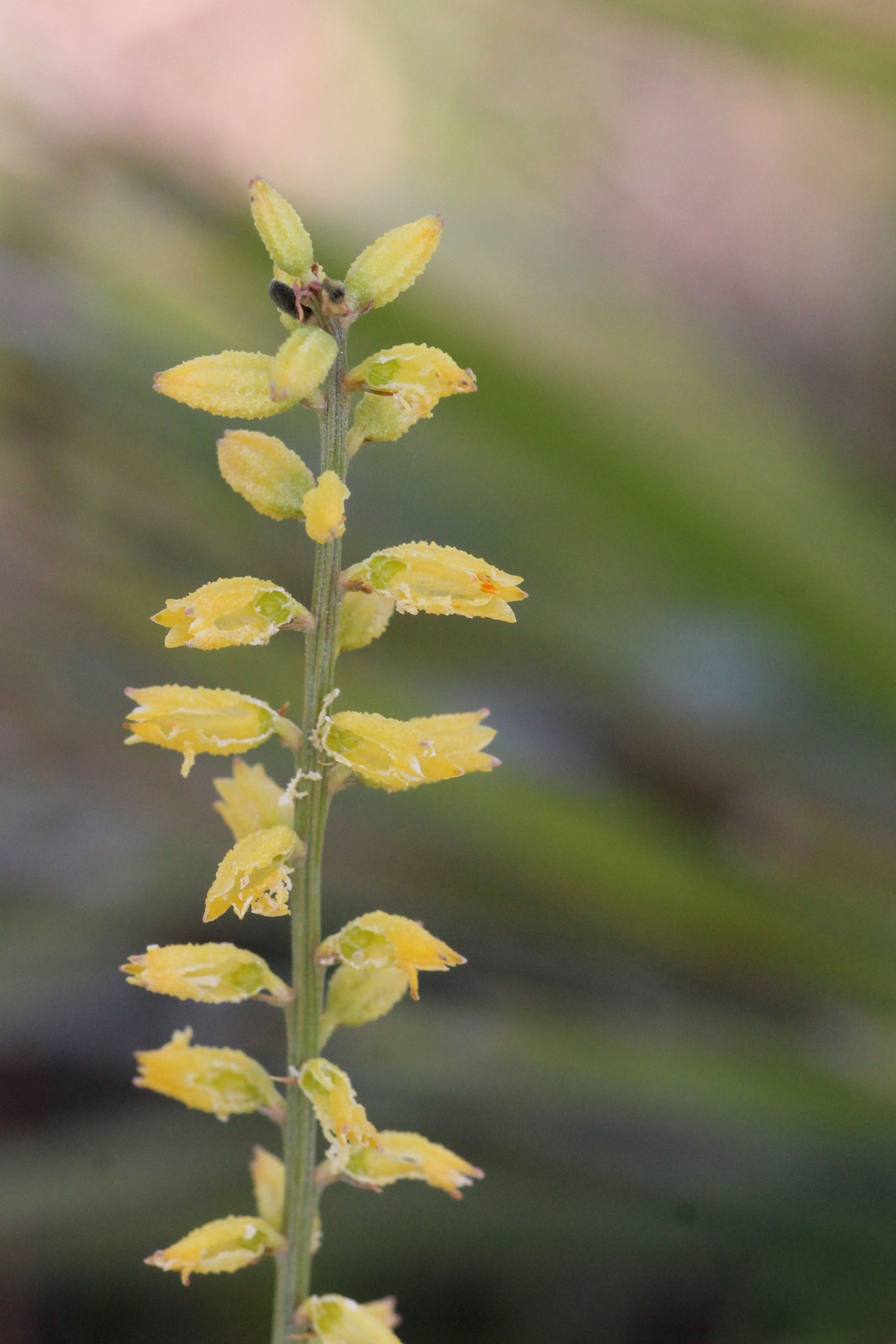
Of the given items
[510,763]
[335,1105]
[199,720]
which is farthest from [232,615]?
[510,763]

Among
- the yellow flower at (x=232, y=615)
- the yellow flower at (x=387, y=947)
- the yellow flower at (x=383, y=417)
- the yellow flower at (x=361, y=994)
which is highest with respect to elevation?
the yellow flower at (x=383, y=417)

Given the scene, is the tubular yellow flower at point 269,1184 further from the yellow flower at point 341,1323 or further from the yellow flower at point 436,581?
the yellow flower at point 436,581

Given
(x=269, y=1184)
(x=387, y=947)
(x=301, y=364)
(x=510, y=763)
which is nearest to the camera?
(x=301, y=364)

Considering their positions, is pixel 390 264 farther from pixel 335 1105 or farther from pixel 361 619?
pixel 335 1105

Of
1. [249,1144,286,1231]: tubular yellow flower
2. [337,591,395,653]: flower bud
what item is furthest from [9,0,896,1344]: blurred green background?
[337,591,395,653]: flower bud

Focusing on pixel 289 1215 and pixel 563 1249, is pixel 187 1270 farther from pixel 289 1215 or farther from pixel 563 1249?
pixel 563 1249

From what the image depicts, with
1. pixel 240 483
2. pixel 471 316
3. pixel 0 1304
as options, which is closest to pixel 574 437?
pixel 471 316

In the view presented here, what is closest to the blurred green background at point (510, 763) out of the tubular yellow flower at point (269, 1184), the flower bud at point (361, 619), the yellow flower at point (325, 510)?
the tubular yellow flower at point (269, 1184)

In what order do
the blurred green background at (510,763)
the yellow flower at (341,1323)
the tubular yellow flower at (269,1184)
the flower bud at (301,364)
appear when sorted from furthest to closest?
the blurred green background at (510,763)
the tubular yellow flower at (269,1184)
the yellow flower at (341,1323)
the flower bud at (301,364)
